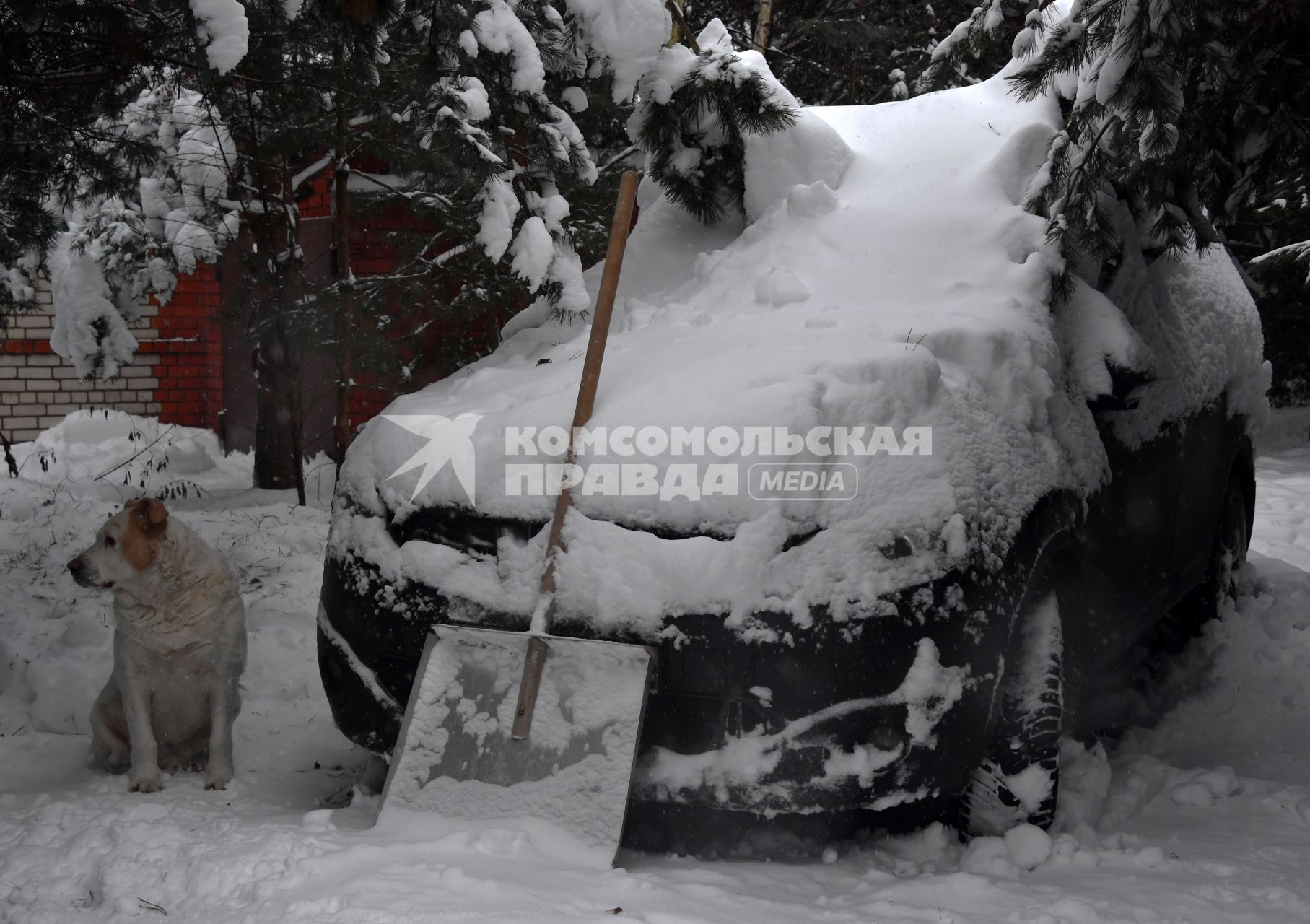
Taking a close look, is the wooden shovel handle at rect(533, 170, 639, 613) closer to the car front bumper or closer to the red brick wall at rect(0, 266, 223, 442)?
the car front bumper

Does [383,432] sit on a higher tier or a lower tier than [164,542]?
higher

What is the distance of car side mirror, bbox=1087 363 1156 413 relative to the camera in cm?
320

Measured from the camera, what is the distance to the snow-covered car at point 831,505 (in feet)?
8.05

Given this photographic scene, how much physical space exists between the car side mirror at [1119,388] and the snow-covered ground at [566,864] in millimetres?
1021

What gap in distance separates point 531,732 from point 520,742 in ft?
0.12

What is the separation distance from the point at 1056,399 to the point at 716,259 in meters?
1.22

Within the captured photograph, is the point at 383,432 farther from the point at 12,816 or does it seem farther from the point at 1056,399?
the point at 1056,399

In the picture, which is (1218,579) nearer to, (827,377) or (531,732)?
(827,377)

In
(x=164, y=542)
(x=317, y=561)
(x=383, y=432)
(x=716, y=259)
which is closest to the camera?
(x=383, y=432)

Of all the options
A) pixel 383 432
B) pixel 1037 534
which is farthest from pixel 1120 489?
pixel 383 432

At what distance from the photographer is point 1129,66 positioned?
296 cm

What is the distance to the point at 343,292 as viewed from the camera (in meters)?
6.02

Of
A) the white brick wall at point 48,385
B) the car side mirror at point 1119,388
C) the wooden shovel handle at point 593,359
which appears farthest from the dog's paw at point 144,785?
the white brick wall at point 48,385

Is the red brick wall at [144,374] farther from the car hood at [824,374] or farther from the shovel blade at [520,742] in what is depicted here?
the shovel blade at [520,742]
